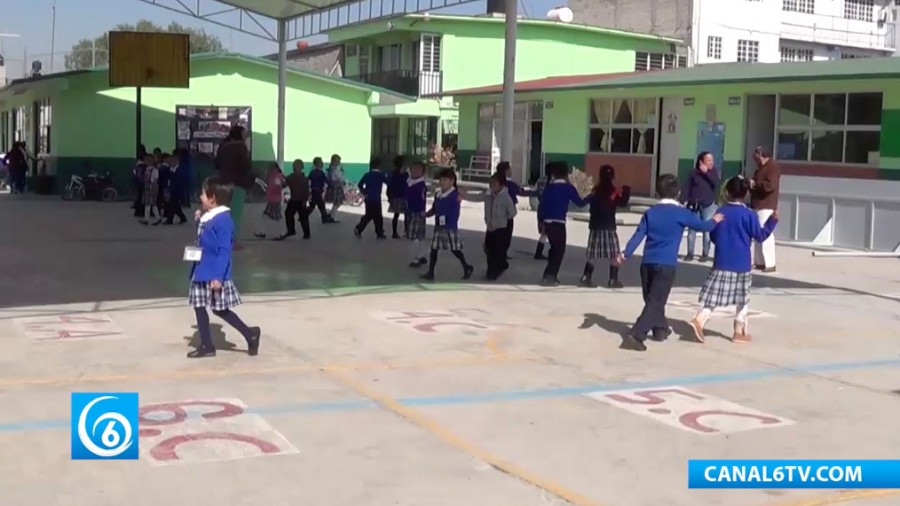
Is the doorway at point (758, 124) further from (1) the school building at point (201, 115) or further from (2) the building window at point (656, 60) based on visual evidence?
(2) the building window at point (656, 60)

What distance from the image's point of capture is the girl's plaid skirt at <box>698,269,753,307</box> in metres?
9.76

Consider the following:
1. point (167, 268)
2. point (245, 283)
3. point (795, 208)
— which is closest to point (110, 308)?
point (245, 283)

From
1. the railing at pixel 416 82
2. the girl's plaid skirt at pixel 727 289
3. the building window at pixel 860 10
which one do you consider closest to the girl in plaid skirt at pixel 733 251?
the girl's plaid skirt at pixel 727 289

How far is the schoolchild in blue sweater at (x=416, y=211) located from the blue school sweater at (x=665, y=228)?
598 cm

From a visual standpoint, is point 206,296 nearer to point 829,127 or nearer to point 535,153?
point 829,127

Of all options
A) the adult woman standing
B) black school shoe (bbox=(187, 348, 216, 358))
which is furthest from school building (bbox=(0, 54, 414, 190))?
black school shoe (bbox=(187, 348, 216, 358))

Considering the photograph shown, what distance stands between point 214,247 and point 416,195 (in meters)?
7.64

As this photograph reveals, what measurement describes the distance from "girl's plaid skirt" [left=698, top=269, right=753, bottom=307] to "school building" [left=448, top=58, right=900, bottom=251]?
31.4 ft

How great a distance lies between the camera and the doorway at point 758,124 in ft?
87.1

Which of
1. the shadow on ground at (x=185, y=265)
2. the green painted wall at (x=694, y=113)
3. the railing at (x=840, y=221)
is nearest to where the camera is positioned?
the shadow on ground at (x=185, y=265)

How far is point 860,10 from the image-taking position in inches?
2135

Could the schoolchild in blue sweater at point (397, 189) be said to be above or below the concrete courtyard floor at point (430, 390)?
above

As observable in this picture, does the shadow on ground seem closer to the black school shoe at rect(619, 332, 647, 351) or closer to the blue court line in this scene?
the black school shoe at rect(619, 332, 647, 351)

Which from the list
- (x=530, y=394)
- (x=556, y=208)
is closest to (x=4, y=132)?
(x=556, y=208)
